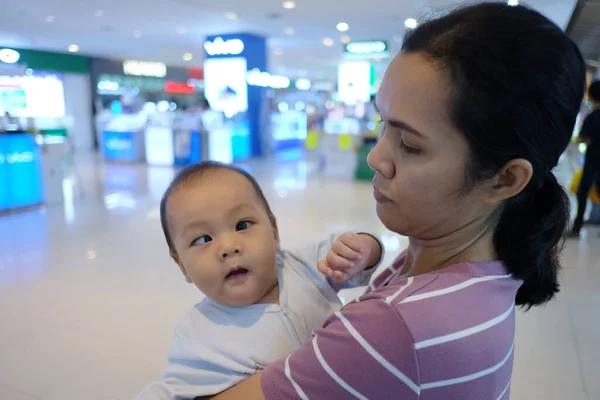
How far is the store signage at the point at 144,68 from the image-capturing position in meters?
17.0

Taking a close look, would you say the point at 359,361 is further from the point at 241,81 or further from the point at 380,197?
the point at 241,81

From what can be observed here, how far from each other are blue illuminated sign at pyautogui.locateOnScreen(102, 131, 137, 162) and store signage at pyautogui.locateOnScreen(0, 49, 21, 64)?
13.1ft

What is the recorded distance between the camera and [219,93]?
1158 centimetres

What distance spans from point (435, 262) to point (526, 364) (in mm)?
1957

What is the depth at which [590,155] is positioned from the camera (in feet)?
15.2

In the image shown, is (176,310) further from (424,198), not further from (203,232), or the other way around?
(424,198)

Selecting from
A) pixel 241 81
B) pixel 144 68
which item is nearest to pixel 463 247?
pixel 241 81


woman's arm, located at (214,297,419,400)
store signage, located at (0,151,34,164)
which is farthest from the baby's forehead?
store signage, located at (0,151,34,164)

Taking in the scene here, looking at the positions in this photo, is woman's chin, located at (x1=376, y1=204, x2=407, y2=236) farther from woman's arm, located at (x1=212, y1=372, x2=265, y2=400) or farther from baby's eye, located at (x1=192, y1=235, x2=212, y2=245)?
baby's eye, located at (x1=192, y1=235, x2=212, y2=245)

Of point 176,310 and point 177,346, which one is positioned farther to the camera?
point 176,310

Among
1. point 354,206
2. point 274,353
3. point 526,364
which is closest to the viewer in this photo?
point 274,353

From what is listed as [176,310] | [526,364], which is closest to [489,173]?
[526,364]

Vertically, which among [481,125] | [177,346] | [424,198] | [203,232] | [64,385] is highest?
[481,125]

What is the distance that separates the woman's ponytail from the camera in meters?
0.73
